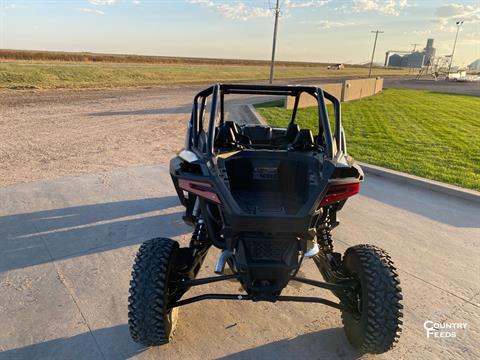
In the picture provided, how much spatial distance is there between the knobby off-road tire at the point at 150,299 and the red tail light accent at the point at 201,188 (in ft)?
1.58

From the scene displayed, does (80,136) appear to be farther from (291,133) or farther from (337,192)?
(337,192)

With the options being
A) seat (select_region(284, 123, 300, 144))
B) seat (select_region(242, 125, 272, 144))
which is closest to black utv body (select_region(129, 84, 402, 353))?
seat (select_region(284, 123, 300, 144))

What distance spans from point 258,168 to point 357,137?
764cm

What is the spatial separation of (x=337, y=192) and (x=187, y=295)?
165 cm

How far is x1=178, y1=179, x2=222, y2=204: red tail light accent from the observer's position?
226 centimetres

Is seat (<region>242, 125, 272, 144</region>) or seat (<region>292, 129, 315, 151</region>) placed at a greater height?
seat (<region>292, 129, 315, 151</region>)

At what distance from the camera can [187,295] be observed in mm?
3199

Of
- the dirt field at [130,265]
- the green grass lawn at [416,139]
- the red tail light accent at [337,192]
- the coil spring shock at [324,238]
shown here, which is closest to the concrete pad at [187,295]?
the dirt field at [130,265]

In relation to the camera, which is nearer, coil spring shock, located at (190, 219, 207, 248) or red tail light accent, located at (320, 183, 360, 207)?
red tail light accent, located at (320, 183, 360, 207)

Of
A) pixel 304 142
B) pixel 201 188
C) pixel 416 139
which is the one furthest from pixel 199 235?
pixel 416 139

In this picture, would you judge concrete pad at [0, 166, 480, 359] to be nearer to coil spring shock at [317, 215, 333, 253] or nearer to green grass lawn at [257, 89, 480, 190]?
coil spring shock at [317, 215, 333, 253]

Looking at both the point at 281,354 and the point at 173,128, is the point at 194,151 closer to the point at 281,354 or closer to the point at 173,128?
the point at 281,354

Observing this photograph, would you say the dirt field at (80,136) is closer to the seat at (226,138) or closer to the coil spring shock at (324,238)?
the seat at (226,138)

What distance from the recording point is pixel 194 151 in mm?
2814
